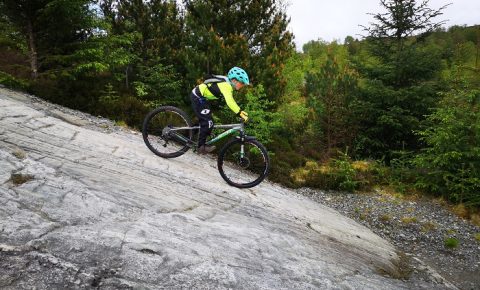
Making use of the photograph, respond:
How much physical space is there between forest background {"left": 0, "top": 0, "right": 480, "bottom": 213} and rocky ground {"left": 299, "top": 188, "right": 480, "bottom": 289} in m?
0.80

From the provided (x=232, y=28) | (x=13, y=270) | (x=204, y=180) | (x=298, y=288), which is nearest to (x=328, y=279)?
(x=298, y=288)

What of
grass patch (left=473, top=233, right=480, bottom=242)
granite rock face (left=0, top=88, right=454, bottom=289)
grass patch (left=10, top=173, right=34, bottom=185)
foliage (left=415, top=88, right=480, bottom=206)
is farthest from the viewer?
foliage (left=415, top=88, right=480, bottom=206)

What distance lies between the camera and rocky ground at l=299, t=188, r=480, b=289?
784cm

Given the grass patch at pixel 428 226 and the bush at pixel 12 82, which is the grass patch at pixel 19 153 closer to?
the bush at pixel 12 82

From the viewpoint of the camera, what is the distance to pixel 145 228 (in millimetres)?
5164

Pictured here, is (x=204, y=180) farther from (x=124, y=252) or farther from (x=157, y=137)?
(x=124, y=252)

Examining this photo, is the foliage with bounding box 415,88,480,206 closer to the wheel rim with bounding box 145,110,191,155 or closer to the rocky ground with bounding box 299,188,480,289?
the rocky ground with bounding box 299,188,480,289

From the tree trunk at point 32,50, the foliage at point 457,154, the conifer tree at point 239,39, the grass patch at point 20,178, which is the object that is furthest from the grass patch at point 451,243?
the tree trunk at point 32,50

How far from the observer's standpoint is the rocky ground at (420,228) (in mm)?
7840

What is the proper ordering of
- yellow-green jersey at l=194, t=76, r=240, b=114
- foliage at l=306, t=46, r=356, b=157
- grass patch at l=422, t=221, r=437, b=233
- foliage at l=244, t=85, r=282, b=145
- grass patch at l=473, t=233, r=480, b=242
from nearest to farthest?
1. yellow-green jersey at l=194, t=76, r=240, b=114
2. grass patch at l=473, t=233, r=480, b=242
3. grass patch at l=422, t=221, r=437, b=233
4. foliage at l=244, t=85, r=282, b=145
5. foliage at l=306, t=46, r=356, b=157

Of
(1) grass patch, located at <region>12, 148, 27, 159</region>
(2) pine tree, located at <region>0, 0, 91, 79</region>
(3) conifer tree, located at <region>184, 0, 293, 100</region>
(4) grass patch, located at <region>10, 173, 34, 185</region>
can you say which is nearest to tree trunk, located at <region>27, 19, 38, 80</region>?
(2) pine tree, located at <region>0, 0, 91, 79</region>

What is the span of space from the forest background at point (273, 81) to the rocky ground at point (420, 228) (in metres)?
0.80

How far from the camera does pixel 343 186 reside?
12.2m

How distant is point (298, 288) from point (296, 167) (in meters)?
8.89
